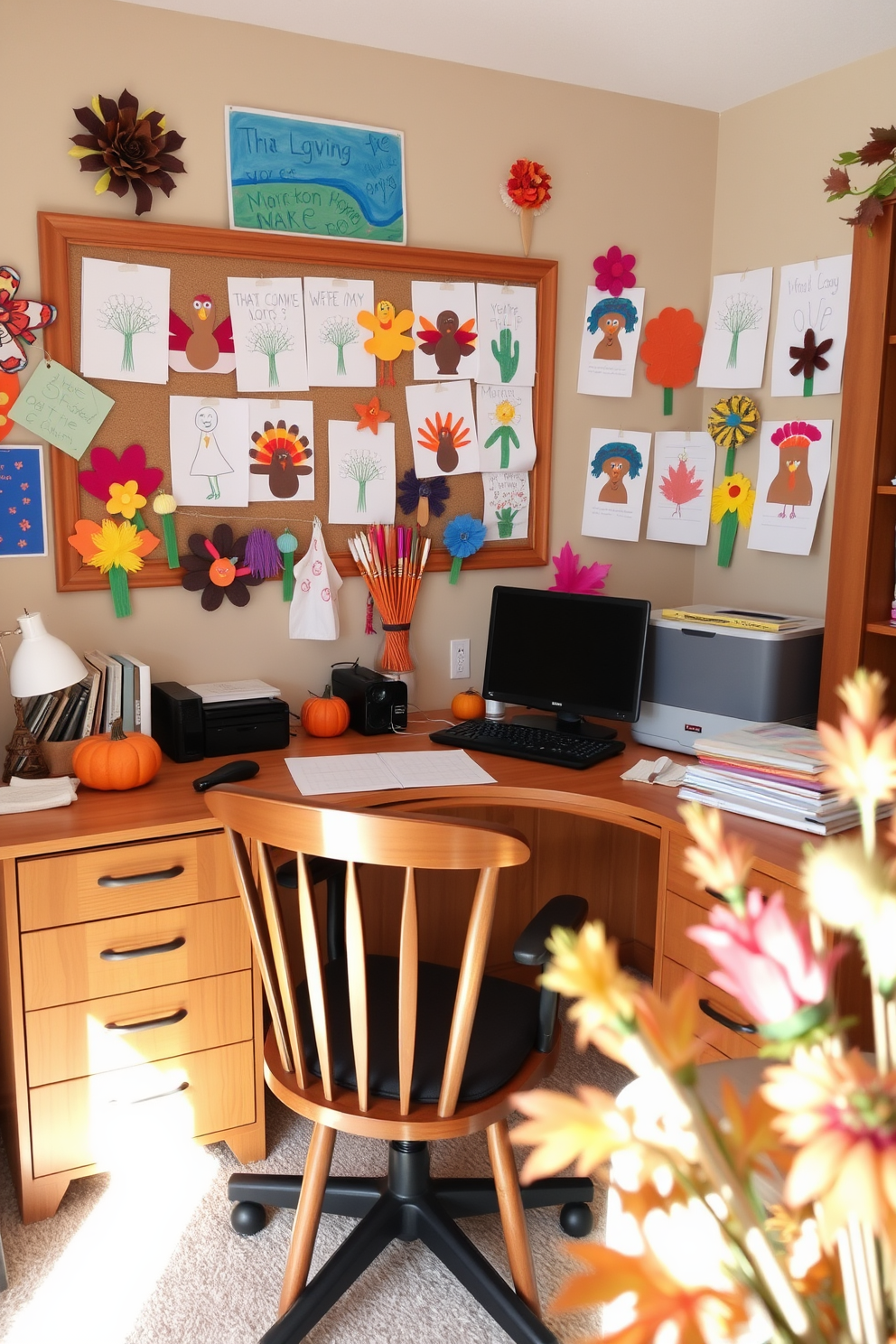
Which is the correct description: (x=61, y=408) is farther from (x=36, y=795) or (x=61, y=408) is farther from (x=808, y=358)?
(x=808, y=358)

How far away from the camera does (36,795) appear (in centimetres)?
216

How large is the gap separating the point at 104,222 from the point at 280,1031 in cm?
173

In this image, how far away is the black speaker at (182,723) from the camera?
242 cm

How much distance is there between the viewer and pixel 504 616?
2.80 m

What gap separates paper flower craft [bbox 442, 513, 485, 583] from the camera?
114 inches

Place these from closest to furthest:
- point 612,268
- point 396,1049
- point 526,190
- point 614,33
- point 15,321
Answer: point 396,1049
point 15,321
point 614,33
point 526,190
point 612,268

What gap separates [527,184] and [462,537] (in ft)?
2.98

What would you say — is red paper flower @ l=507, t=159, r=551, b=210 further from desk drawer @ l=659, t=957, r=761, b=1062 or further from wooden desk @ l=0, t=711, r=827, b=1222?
desk drawer @ l=659, t=957, r=761, b=1062

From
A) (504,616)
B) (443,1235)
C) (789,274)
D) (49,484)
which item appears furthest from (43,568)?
(789,274)

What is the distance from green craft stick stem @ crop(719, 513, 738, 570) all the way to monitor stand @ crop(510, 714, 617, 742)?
2.24 feet

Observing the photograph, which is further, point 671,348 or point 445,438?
point 671,348

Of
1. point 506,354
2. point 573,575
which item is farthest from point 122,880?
point 506,354

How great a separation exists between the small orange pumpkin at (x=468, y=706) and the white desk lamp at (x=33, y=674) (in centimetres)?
95

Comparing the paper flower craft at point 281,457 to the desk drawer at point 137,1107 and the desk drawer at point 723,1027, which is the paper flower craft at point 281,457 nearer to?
the desk drawer at point 137,1107
